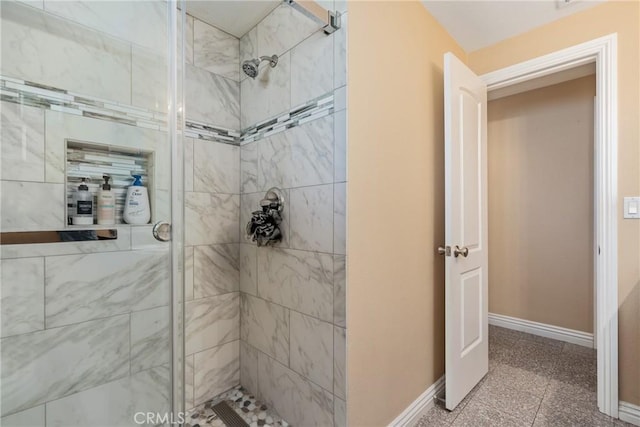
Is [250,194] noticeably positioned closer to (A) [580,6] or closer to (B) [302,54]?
(B) [302,54]

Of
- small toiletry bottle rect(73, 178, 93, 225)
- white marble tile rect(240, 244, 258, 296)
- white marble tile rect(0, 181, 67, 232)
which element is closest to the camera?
white marble tile rect(0, 181, 67, 232)

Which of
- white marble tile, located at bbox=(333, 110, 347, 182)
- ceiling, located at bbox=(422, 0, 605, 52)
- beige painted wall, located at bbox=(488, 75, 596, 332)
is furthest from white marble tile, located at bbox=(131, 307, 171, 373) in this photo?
beige painted wall, located at bbox=(488, 75, 596, 332)

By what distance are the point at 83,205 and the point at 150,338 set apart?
620 mm

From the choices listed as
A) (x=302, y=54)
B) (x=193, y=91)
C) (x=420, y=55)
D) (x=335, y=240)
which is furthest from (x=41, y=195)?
(x=420, y=55)

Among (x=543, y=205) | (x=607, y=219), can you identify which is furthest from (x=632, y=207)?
(x=543, y=205)

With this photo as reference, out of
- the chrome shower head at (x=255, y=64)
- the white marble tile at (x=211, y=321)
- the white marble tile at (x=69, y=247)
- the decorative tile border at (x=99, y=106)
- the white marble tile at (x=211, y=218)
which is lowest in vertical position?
the white marble tile at (x=211, y=321)

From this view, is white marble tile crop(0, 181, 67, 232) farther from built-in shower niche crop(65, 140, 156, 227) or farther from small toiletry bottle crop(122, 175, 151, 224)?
small toiletry bottle crop(122, 175, 151, 224)

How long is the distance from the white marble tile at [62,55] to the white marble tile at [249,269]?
101 centimetres

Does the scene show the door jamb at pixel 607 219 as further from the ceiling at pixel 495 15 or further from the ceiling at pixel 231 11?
the ceiling at pixel 231 11

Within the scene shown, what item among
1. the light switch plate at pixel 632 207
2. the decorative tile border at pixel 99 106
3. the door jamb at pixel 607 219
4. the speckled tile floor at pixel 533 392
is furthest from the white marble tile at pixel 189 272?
the light switch plate at pixel 632 207

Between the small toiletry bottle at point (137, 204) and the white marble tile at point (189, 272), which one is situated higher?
the small toiletry bottle at point (137, 204)

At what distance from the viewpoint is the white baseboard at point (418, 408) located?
1565 millimetres

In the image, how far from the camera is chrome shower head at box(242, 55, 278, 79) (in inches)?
66.4

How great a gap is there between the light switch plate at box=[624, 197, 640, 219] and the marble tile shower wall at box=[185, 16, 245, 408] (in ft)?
7.25
